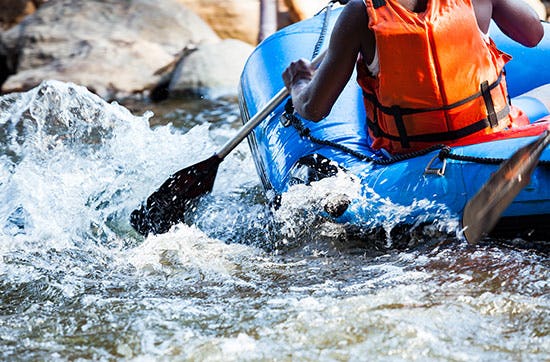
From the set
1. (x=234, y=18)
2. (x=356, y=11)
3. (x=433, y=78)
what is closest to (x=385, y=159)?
(x=433, y=78)

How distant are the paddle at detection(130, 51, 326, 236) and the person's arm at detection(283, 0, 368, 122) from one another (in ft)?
1.63

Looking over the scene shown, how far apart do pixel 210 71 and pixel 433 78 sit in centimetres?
407

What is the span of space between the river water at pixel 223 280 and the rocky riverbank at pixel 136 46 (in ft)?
8.30

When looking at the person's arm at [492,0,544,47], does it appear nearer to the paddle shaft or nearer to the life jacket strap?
the life jacket strap

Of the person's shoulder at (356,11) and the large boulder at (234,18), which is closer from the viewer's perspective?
the person's shoulder at (356,11)

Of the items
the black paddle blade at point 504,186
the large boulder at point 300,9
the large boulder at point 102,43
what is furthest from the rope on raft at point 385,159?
the large boulder at point 300,9

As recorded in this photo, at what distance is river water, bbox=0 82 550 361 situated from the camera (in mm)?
2330

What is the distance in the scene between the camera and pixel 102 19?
735 centimetres

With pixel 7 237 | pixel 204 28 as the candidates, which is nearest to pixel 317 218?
pixel 7 237

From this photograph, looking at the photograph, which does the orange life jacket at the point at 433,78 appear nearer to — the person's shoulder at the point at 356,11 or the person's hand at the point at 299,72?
the person's shoulder at the point at 356,11

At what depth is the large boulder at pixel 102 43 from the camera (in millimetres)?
6727

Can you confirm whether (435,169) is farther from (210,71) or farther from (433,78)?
(210,71)

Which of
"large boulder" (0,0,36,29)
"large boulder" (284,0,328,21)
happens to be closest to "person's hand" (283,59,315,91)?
"large boulder" (284,0,328,21)

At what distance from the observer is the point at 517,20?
10.00 feet
